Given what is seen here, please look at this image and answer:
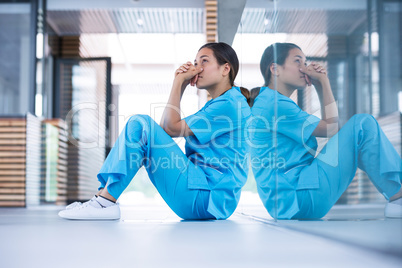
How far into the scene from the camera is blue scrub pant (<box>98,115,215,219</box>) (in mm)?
1991

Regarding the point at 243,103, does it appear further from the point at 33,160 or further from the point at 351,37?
the point at 33,160

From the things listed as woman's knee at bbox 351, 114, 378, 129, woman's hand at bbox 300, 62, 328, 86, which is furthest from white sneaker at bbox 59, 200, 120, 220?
woman's knee at bbox 351, 114, 378, 129

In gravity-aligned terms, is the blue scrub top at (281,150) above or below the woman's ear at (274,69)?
below

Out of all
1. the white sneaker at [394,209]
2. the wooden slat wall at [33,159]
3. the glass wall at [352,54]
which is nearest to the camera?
the glass wall at [352,54]

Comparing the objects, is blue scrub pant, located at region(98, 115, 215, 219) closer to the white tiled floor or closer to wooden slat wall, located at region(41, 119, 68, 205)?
A: the white tiled floor

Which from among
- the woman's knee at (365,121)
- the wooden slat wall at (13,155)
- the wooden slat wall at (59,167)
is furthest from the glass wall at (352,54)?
the wooden slat wall at (59,167)

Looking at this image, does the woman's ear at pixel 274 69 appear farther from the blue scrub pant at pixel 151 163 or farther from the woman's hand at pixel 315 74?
the blue scrub pant at pixel 151 163

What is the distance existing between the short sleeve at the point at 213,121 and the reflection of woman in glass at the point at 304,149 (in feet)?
0.54

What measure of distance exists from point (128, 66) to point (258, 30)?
4.85 m

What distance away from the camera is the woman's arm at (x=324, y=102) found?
1.39 m

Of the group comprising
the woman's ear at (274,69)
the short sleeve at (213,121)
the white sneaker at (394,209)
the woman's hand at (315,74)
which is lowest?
the white sneaker at (394,209)

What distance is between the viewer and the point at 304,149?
1.75m

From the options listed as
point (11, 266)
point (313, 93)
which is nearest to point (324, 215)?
point (313, 93)

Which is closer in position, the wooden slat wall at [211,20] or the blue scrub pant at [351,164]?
the blue scrub pant at [351,164]
